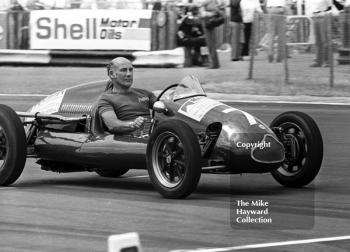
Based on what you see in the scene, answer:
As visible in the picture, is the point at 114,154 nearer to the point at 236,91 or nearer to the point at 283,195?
the point at 283,195

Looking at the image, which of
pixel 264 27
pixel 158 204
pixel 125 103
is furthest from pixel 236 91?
pixel 158 204

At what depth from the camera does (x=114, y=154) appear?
948 centimetres

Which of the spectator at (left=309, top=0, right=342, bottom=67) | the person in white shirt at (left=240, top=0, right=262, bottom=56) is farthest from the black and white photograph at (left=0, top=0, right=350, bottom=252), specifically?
the person in white shirt at (left=240, top=0, right=262, bottom=56)

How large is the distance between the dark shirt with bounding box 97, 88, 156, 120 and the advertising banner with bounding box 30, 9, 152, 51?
14036 mm

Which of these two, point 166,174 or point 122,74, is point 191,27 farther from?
point 166,174

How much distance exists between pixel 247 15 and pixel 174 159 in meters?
14.3

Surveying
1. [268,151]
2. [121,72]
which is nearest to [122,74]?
[121,72]

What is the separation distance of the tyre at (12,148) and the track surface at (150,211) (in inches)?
5.4

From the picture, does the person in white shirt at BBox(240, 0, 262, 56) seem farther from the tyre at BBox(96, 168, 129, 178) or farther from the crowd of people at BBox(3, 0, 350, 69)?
the tyre at BBox(96, 168, 129, 178)

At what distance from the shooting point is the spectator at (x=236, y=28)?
23.0 metres

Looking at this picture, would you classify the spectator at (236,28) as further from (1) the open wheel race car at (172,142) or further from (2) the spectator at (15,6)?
(1) the open wheel race car at (172,142)

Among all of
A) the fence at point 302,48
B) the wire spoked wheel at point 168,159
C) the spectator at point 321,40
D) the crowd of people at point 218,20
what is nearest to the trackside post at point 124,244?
the wire spoked wheel at point 168,159

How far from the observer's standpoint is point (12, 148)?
9.74 meters

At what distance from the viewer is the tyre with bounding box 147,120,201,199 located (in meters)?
8.51
